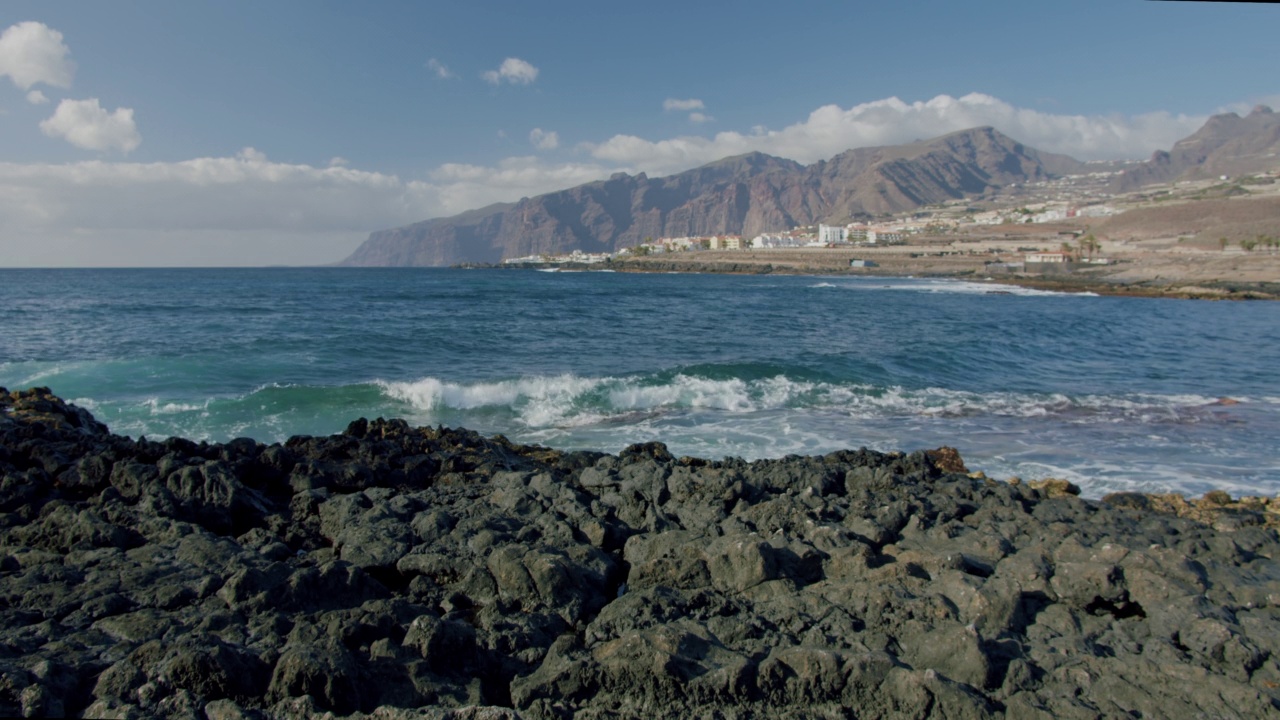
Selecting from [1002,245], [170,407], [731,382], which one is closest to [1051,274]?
[1002,245]

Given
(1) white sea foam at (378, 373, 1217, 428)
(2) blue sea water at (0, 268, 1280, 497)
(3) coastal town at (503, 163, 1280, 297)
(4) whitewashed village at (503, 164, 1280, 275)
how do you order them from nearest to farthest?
1. (2) blue sea water at (0, 268, 1280, 497)
2. (1) white sea foam at (378, 373, 1217, 428)
3. (3) coastal town at (503, 163, 1280, 297)
4. (4) whitewashed village at (503, 164, 1280, 275)

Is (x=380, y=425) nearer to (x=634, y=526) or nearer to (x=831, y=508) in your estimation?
(x=634, y=526)

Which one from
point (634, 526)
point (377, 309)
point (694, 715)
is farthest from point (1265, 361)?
point (377, 309)

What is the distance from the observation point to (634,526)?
604 centimetres

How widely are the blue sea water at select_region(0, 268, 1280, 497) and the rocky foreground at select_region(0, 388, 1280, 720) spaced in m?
5.02

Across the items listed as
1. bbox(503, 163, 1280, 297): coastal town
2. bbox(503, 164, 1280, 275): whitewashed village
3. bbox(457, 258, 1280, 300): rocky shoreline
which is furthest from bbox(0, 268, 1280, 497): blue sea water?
bbox(503, 164, 1280, 275): whitewashed village

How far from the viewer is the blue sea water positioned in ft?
39.5

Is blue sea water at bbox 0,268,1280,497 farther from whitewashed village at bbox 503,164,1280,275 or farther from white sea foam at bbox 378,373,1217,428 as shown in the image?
whitewashed village at bbox 503,164,1280,275

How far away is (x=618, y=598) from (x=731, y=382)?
42.6 ft

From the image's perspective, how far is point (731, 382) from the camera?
17156mm

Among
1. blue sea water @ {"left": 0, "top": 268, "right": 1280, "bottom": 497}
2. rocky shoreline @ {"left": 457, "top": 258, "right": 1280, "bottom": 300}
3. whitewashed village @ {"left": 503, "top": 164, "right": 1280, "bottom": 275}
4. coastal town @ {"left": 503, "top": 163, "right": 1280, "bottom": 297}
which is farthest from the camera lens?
whitewashed village @ {"left": 503, "top": 164, "right": 1280, "bottom": 275}

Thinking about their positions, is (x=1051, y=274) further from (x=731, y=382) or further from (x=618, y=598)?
(x=618, y=598)

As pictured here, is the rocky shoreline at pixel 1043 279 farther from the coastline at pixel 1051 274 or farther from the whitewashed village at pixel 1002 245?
the whitewashed village at pixel 1002 245

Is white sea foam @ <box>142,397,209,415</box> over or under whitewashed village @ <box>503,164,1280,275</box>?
under
